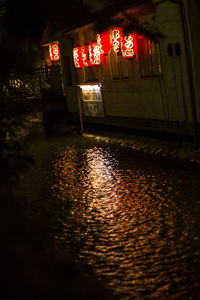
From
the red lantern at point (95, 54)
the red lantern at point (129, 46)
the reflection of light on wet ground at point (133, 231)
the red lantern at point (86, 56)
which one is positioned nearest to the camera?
the reflection of light on wet ground at point (133, 231)

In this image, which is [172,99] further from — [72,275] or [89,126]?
[72,275]

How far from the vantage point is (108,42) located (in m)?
18.1

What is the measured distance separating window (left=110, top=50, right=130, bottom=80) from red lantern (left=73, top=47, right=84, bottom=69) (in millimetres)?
3168

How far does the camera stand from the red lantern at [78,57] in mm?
21672

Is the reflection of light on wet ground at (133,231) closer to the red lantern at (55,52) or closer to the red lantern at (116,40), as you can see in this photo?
the red lantern at (116,40)

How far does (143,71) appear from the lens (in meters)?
16.5

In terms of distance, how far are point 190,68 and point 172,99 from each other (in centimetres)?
215

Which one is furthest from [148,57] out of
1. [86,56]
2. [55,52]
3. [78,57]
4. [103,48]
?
[55,52]

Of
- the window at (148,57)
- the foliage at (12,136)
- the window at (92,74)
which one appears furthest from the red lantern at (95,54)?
the foliage at (12,136)

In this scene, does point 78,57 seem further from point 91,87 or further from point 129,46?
point 129,46

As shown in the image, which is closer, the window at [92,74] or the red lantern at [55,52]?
the window at [92,74]

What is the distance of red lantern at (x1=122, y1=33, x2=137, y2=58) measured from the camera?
Result: 52.4 ft

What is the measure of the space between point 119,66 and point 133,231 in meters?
12.5

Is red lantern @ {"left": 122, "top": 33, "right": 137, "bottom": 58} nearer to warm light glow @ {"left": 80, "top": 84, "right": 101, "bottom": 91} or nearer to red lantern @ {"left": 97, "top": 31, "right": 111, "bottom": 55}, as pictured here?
red lantern @ {"left": 97, "top": 31, "right": 111, "bottom": 55}
